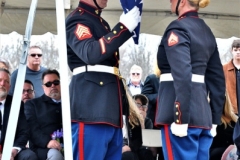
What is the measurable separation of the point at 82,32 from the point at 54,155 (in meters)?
1.58

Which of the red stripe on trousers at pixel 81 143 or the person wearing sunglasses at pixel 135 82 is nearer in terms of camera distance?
the red stripe on trousers at pixel 81 143

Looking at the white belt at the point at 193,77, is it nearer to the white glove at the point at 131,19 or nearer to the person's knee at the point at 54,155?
the white glove at the point at 131,19

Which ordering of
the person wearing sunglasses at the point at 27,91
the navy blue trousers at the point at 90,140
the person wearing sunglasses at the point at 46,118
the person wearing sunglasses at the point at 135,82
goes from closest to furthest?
1. the navy blue trousers at the point at 90,140
2. the person wearing sunglasses at the point at 46,118
3. the person wearing sunglasses at the point at 27,91
4. the person wearing sunglasses at the point at 135,82

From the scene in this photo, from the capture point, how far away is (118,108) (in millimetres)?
3186

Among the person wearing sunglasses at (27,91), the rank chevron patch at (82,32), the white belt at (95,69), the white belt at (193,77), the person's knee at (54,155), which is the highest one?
the rank chevron patch at (82,32)

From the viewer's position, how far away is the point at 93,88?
3123 mm

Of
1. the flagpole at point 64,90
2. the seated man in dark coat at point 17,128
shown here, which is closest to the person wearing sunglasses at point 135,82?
the seated man in dark coat at point 17,128

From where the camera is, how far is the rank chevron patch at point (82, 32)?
3.02 meters

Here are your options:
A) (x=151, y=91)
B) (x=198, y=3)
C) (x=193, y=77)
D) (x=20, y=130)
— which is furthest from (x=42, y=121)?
(x=198, y=3)

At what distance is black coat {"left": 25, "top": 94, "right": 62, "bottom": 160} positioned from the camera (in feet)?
14.7

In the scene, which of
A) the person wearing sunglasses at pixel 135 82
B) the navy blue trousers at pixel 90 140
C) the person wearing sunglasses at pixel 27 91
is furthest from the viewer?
the person wearing sunglasses at pixel 135 82

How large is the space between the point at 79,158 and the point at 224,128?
2.42 m

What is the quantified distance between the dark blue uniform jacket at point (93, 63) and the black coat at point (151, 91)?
2.22 metres

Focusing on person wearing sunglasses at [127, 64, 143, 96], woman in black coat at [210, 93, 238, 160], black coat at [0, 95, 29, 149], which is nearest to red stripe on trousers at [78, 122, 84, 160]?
black coat at [0, 95, 29, 149]
